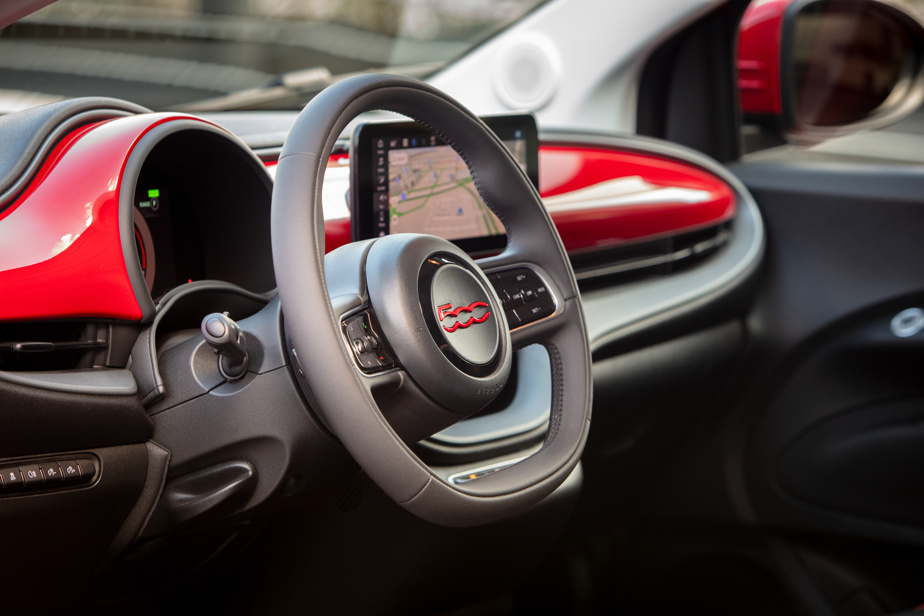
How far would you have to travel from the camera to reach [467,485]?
0.84 m

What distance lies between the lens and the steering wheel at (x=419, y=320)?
2.45ft

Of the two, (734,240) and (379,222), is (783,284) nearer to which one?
(734,240)

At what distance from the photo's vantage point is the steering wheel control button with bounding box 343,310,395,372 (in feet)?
2.73

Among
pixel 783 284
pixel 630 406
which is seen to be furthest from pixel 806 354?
pixel 630 406

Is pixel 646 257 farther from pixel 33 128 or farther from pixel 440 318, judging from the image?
pixel 33 128

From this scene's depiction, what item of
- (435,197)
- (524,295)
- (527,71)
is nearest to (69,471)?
(524,295)

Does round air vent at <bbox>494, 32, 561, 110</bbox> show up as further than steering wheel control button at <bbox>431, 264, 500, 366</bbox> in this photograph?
Yes

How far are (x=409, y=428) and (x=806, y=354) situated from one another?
133cm

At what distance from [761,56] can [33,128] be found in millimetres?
1894

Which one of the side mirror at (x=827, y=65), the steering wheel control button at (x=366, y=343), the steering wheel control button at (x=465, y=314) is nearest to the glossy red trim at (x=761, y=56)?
the side mirror at (x=827, y=65)

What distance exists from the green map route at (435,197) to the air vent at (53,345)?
0.45 metres

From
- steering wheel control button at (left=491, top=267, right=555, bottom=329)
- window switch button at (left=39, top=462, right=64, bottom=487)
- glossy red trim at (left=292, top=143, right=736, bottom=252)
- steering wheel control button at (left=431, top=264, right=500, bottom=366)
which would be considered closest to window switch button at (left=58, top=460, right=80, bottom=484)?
window switch button at (left=39, top=462, right=64, bottom=487)

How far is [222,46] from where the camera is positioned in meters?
3.14

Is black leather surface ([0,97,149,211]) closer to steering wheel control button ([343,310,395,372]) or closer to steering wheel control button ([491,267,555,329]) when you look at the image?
steering wheel control button ([343,310,395,372])
